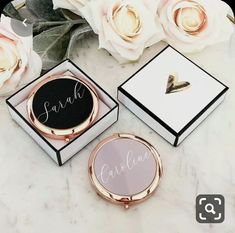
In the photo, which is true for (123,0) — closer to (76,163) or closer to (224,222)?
(76,163)

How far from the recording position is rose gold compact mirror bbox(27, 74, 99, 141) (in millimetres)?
794

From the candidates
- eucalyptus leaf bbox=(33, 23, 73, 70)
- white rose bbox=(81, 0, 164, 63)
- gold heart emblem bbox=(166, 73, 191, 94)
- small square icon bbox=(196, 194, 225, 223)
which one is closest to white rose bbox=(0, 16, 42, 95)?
eucalyptus leaf bbox=(33, 23, 73, 70)

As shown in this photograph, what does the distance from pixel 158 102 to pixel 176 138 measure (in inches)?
2.8

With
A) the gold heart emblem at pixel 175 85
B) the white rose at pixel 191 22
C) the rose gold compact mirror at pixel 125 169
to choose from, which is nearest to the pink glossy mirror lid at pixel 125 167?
the rose gold compact mirror at pixel 125 169

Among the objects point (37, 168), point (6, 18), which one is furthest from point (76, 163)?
point (6, 18)

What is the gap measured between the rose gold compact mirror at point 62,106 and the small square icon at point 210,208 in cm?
21

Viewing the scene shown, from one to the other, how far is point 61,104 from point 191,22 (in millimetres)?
279

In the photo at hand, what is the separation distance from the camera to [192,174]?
0.82m

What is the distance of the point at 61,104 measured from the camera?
2.67ft

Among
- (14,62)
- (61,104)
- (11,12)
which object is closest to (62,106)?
(61,104)

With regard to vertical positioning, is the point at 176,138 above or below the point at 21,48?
below

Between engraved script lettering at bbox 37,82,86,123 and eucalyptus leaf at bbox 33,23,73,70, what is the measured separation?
8cm

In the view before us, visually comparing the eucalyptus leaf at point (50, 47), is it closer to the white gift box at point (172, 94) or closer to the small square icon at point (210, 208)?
the white gift box at point (172, 94)

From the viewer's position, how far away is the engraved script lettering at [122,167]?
0.78 m
